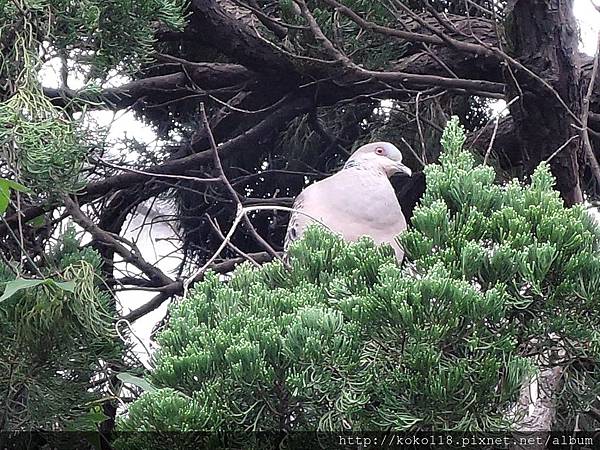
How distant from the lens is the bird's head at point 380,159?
1365 mm

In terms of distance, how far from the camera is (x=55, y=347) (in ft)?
3.45

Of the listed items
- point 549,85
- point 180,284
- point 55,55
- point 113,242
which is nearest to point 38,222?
point 113,242

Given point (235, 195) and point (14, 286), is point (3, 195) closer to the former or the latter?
point (14, 286)

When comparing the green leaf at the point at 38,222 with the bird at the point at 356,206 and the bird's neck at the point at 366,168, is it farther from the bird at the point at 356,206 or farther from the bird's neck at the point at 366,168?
the bird's neck at the point at 366,168

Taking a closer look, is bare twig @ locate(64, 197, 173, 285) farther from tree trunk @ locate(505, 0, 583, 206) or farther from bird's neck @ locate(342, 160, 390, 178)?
tree trunk @ locate(505, 0, 583, 206)

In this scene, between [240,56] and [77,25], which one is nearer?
[77,25]

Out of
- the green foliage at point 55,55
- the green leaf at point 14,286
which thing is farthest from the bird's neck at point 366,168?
the green leaf at point 14,286

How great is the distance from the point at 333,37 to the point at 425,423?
878mm

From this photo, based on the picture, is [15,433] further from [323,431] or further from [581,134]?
[581,134]

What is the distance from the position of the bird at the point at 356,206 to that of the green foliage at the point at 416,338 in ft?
1.54

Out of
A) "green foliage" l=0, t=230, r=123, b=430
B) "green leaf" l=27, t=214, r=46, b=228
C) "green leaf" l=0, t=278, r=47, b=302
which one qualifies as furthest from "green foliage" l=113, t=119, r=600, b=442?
"green leaf" l=27, t=214, r=46, b=228

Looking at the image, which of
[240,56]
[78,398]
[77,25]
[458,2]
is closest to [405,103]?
[458,2]

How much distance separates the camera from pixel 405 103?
1.77m

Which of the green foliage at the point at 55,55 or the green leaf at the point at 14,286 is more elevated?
the green foliage at the point at 55,55
